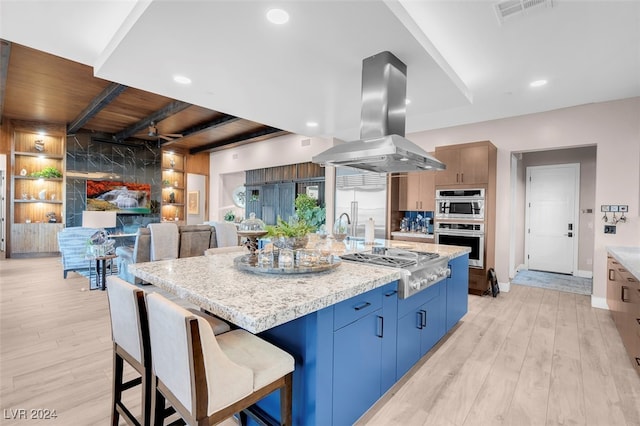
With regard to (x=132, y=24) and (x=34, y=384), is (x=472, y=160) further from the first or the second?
(x=34, y=384)

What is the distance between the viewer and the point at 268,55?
112 inches

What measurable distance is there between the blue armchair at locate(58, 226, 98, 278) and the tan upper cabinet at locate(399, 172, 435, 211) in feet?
18.4

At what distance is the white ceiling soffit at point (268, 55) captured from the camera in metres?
2.20

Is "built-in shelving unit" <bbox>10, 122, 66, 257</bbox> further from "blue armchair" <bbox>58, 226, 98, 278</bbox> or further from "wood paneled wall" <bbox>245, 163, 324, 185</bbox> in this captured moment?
"wood paneled wall" <bbox>245, 163, 324, 185</bbox>

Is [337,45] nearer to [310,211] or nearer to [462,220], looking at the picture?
[462,220]

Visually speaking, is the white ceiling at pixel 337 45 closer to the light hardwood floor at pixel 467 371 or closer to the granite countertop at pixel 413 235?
the granite countertop at pixel 413 235

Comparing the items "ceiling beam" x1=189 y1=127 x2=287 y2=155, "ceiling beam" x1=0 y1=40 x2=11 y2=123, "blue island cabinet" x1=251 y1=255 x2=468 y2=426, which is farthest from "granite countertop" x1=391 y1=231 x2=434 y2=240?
"ceiling beam" x1=0 y1=40 x2=11 y2=123

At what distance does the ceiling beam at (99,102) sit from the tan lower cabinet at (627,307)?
660 cm

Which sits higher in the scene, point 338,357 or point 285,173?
point 285,173

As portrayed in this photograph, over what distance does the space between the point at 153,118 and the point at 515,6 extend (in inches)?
263

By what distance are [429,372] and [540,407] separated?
0.71 m

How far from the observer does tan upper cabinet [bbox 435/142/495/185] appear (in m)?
4.63

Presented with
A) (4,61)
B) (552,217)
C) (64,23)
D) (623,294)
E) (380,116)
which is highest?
(4,61)

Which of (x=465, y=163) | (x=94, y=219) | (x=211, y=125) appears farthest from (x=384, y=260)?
(x=211, y=125)
